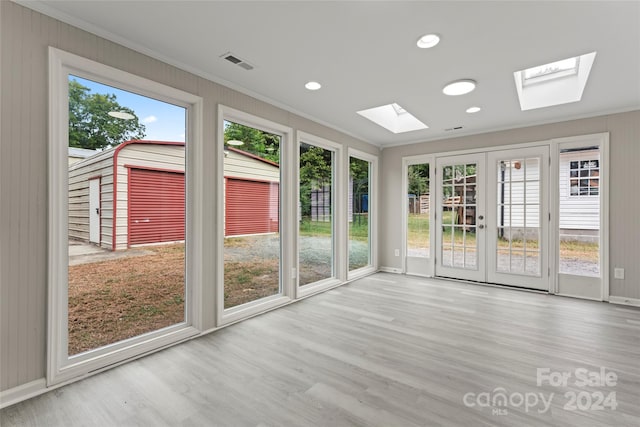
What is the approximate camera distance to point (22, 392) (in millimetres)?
1854

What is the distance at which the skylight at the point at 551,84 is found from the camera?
3.17 meters

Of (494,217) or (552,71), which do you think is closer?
(552,71)

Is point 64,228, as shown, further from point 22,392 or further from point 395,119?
point 395,119

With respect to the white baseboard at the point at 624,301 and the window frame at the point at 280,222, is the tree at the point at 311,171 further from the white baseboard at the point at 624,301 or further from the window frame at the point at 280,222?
the white baseboard at the point at 624,301

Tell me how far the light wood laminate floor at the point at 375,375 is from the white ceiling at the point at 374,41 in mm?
2443

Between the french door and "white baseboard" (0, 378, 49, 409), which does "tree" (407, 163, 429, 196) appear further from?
"white baseboard" (0, 378, 49, 409)

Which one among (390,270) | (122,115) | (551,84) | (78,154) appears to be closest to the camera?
(78,154)

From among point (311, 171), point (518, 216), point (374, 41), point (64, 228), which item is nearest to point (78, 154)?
point (64, 228)

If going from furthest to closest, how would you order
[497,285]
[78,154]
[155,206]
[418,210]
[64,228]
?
[418,210], [497,285], [155,206], [78,154], [64,228]

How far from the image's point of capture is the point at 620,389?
76.6 inches

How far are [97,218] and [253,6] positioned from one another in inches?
76.6

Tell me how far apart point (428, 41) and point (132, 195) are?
270 cm

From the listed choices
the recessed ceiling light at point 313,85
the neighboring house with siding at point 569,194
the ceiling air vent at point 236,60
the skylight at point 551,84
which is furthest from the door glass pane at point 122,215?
the neighboring house with siding at point 569,194

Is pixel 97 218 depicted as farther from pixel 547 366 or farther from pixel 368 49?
pixel 547 366
